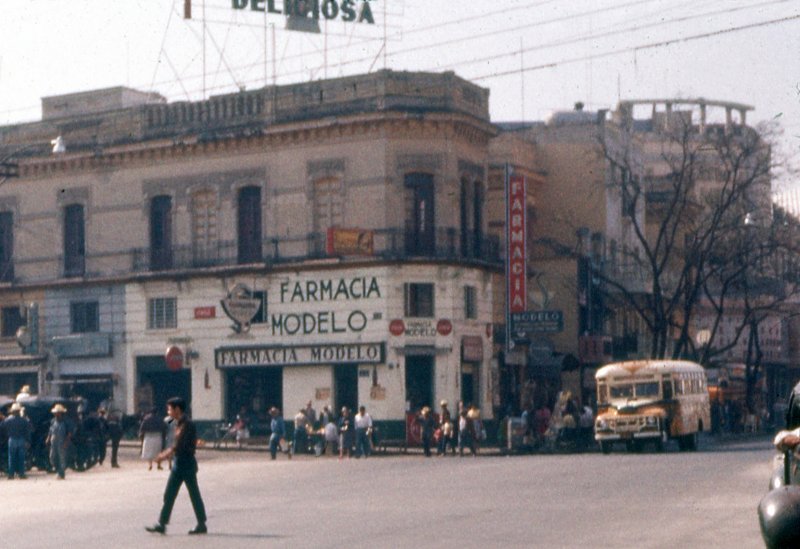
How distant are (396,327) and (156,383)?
35.1 feet

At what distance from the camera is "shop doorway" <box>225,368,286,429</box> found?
50.7m

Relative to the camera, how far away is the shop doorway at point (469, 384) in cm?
4941

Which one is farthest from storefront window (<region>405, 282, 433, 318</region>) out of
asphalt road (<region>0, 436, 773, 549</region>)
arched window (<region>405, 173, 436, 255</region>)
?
asphalt road (<region>0, 436, 773, 549</region>)

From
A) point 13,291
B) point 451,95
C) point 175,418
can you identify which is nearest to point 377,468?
point 175,418

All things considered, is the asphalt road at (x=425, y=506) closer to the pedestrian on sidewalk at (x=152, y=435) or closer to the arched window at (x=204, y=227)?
the pedestrian on sidewalk at (x=152, y=435)

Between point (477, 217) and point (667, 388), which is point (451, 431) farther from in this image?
point (477, 217)

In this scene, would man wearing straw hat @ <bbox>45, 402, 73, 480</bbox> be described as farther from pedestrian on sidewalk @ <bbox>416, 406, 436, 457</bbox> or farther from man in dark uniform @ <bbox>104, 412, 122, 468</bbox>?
pedestrian on sidewalk @ <bbox>416, 406, 436, 457</bbox>

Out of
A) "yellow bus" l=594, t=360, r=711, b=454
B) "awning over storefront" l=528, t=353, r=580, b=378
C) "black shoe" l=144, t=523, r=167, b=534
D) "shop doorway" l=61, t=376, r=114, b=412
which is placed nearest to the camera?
"black shoe" l=144, t=523, r=167, b=534

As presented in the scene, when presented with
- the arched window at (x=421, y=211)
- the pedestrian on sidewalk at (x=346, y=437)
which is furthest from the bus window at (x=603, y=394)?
the arched window at (x=421, y=211)

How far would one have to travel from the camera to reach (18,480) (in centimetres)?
3192

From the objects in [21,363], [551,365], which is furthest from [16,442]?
[551,365]

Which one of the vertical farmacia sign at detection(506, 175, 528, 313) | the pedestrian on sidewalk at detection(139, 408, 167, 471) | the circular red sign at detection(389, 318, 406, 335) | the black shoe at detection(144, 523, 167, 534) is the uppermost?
the vertical farmacia sign at detection(506, 175, 528, 313)

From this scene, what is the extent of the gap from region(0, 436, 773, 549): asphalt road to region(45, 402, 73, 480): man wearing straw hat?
0.41m

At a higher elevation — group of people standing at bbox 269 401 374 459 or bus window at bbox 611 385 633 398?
bus window at bbox 611 385 633 398
